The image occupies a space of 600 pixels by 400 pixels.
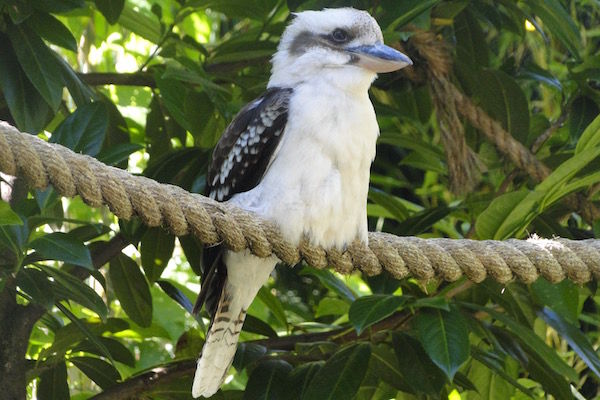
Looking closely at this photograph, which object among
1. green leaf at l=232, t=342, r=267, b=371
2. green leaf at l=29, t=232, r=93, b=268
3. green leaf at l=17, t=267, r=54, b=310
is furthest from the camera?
green leaf at l=232, t=342, r=267, b=371

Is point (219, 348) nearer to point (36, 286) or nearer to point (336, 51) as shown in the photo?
point (36, 286)

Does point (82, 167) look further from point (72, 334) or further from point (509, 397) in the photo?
point (509, 397)

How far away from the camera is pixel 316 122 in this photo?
2.41 metres

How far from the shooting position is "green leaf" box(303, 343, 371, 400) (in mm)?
2525

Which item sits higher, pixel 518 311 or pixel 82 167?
pixel 82 167

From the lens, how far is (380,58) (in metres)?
2.55

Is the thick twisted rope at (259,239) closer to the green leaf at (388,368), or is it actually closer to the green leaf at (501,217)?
the green leaf at (501,217)

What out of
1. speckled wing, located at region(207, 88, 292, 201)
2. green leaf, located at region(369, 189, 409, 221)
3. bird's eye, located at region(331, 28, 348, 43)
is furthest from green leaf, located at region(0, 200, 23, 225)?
green leaf, located at region(369, 189, 409, 221)

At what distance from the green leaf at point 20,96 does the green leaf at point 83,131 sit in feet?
0.51

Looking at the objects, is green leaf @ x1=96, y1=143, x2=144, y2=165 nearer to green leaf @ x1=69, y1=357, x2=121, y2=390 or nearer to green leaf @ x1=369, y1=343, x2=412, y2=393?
green leaf @ x1=69, y1=357, x2=121, y2=390

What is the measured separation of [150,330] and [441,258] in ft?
A: 3.71

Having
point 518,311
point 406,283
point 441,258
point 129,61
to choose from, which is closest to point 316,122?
point 441,258

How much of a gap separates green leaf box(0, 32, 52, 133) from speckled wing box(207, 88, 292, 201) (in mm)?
454

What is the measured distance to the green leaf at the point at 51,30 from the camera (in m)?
2.75
